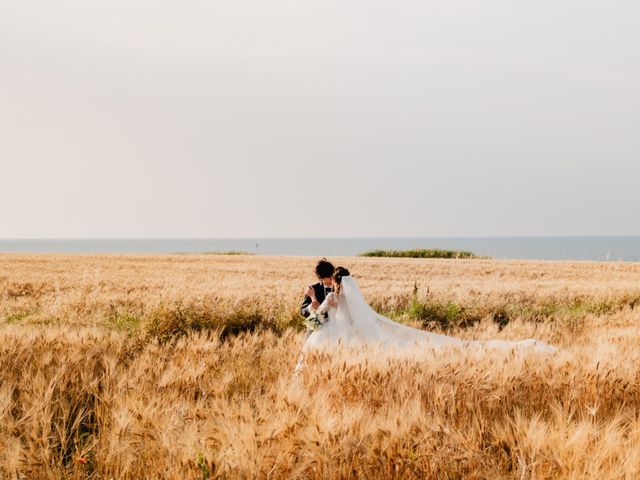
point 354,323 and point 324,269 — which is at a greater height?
point 324,269

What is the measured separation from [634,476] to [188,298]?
817 centimetres

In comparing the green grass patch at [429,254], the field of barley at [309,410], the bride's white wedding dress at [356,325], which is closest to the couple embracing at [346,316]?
the bride's white wedding dress at [356,325]

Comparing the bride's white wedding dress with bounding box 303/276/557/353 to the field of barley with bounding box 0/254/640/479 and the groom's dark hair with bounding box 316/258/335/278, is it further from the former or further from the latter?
the field of barley with bounding box 0/254/640/479

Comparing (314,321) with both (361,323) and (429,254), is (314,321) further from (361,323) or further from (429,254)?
(429,254)

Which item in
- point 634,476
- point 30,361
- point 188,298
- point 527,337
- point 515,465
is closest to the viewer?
point 634,476

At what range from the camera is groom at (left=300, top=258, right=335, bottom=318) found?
7.35m

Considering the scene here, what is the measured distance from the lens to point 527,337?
25.9 feet

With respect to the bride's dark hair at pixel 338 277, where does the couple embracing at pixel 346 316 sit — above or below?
below

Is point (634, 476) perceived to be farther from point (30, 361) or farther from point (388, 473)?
point (30, 361)

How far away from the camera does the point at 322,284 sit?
25.4ft

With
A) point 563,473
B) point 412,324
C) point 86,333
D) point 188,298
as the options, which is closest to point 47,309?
point 188,298

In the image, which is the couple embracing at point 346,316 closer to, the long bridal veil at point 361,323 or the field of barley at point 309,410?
the long bridal veil at point 361,323

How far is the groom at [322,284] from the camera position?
7348mm

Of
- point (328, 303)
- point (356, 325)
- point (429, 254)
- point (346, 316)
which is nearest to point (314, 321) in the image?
point (328, 303)
